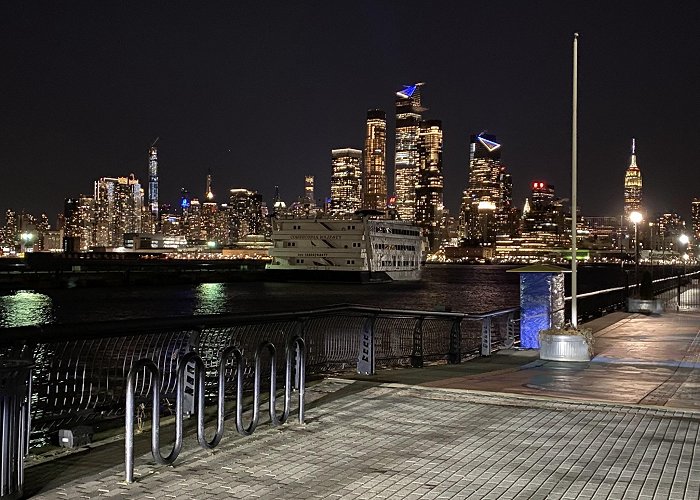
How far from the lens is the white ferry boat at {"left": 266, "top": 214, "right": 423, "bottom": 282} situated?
134000mm

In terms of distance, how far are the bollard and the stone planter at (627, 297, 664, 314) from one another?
27853 mm

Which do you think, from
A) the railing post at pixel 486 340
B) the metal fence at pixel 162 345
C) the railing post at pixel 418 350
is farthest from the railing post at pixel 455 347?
the railing post at pixel 486 340

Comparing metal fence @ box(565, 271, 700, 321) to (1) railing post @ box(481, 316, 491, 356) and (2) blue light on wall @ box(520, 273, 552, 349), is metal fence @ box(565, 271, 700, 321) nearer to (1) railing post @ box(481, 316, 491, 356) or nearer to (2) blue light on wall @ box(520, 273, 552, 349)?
(2) blue light on wall @ box(520, 273, 552, 349)

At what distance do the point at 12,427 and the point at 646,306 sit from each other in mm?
28260

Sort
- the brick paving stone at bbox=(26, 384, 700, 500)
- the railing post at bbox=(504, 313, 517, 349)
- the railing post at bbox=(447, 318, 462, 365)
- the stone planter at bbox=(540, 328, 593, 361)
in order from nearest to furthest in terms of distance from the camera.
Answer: the brick paving stone at bbox=(26, 384, 700, 500), the stone planter at bbox=(540, 328, 593, 361), the railing post at bbox=(447, 318, 462, 365), the railing post at bbox=(504, 313, 517, 349)

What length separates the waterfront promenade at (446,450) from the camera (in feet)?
21.4

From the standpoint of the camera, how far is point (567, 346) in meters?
15.8

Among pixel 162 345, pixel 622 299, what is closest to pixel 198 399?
pixel 162 345

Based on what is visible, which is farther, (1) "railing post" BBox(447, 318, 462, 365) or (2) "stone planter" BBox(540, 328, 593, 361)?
(1) "railing post" BBox(447, 318, 462, 365)

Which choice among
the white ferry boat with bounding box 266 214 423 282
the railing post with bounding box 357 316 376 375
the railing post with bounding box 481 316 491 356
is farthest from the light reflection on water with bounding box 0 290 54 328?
the white ferry boat with bounding box 266 214 423 282

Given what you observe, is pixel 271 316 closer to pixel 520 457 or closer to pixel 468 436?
pixel 468 436

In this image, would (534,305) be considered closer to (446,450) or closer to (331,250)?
(446,450)

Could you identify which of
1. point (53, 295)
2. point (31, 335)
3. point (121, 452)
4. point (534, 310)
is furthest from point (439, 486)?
point (53, 295)

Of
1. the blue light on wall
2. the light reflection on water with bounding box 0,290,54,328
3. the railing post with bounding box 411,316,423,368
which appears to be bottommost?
→ the light reflection on water with bounding box 0,290,54,328
